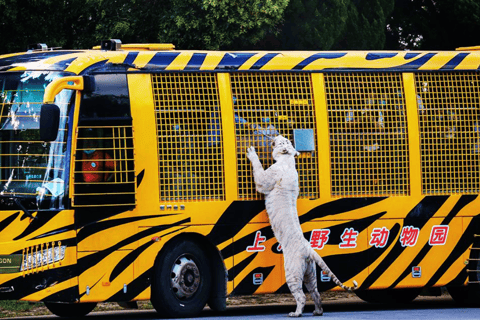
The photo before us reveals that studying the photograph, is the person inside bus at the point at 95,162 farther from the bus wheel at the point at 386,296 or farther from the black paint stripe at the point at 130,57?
the bus wheel at the point at 386,296

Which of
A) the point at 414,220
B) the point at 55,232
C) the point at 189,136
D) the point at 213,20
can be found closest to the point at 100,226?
the point at 55,232

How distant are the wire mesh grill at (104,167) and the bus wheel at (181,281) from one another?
815mm

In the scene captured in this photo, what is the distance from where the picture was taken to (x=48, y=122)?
41.2 feet

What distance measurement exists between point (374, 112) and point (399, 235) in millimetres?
1599

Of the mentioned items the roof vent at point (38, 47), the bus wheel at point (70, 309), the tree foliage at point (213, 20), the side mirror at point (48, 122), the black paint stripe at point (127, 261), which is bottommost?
the bus wheel at point (70, 309)

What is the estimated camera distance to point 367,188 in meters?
14.8

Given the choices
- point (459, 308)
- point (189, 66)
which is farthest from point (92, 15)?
point (459, 308)

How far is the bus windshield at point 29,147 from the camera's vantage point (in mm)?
12938

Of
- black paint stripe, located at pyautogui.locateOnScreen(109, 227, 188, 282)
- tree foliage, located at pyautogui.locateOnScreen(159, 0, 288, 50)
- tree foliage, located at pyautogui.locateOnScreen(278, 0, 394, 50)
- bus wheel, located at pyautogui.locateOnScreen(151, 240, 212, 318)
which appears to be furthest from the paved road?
tree foliage, located at pyautogui.locateOnScreen(278, 0, 394, 50)

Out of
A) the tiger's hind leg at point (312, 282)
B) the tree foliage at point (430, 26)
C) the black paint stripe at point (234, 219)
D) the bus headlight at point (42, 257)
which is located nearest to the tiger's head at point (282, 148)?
the black paint stripe at point (234, 219)

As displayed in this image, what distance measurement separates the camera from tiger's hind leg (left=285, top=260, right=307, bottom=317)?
13.7 m

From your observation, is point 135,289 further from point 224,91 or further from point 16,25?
point 16,25

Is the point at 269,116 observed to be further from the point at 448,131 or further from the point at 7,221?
the point at 7,221

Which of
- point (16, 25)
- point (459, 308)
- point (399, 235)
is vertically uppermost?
point (16, 25)
